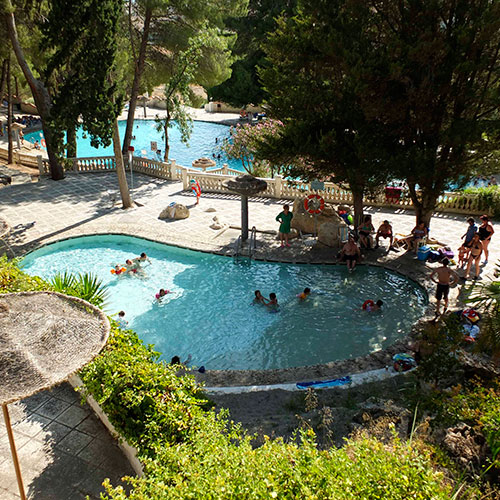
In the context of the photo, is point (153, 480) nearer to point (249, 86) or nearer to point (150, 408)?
point (150, 408)

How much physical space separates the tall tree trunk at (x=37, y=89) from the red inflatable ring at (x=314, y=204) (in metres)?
10.0

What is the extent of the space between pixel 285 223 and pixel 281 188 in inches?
222

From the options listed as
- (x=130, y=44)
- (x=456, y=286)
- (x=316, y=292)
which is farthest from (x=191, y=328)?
(x=130, y=44)

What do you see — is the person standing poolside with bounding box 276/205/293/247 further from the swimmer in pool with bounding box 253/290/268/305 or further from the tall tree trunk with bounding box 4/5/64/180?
the tall tree trunk with bounding box 4/5/64/180

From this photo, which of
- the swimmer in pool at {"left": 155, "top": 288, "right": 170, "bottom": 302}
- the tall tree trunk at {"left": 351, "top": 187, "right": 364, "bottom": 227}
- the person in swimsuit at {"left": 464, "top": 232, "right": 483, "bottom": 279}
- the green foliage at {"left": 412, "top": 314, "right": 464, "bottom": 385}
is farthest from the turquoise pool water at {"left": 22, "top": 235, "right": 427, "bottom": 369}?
the green foliage at {"left": 412, "top": 314, "right": 464, "bottom": 385}

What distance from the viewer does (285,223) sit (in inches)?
641

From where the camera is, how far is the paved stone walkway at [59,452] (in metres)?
6.72

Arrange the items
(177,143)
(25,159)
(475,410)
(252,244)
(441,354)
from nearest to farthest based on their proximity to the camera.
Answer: (475,410) → (441,354) → (252,244) → (25,159) → (177,143)

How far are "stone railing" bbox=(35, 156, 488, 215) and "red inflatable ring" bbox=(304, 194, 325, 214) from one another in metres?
0.90

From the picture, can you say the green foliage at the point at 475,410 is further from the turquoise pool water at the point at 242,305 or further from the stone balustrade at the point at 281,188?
the stone balustrade at the point at 281,188

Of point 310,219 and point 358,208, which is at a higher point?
point 358,208

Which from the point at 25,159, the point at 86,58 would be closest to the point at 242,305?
the point at 86,58

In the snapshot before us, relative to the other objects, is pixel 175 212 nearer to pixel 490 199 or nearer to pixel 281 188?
pixel 281 188

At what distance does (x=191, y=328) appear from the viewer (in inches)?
498
